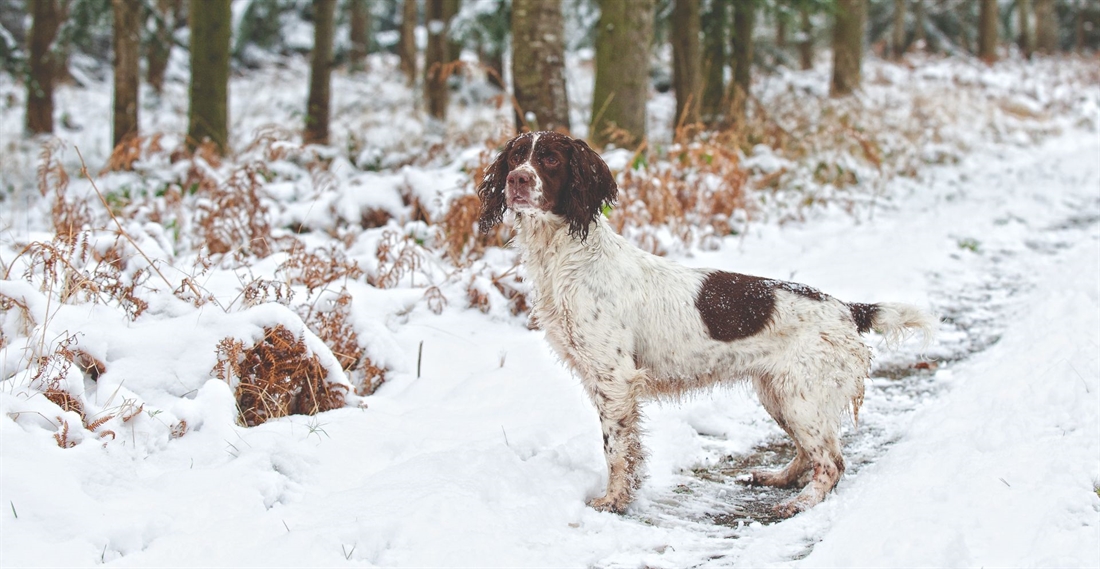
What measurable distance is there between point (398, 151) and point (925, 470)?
300 inches

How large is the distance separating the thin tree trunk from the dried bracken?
781 cm

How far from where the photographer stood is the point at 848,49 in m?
14.7

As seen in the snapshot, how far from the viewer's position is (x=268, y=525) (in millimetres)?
2959

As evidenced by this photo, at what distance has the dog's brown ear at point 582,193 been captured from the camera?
359 centimetres

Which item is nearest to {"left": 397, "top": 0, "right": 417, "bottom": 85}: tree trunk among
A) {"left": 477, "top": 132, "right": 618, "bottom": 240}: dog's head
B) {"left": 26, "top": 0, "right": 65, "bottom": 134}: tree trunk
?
{"left": 26, "top": 0, "right": 65, "bottom": 134}: tree trunk

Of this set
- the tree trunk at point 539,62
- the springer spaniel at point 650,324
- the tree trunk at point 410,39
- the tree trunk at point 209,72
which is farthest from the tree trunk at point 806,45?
the springer spaniel at point 650,324

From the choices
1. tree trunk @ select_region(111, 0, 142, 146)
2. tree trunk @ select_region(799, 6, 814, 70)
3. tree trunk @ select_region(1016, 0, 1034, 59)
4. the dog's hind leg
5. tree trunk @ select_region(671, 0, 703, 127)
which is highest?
tree trunk @ select_region(1016, 0, 1034, 59)

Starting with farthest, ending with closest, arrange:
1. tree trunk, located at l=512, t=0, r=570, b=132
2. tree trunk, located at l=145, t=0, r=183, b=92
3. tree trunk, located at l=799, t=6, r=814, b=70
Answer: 1. tree trunk, located at l=799, t=6, r=814, b=70
2. tree trunk, located at l=145, t=0, r=183, b=92
3. tree trunk, located at l=512, t=0, r=570, b=132

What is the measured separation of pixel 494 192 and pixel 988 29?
2234 cm

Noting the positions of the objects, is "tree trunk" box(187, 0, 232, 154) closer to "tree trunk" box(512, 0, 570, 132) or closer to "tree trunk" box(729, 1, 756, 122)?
"tree trunk" box(512, 0, 570, 132)

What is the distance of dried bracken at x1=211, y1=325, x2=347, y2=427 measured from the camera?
12.3 ft

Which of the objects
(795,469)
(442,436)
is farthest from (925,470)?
(442,436)

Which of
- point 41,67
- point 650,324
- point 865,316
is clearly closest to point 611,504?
point 650,324

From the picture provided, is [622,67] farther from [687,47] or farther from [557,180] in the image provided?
[557,180]
